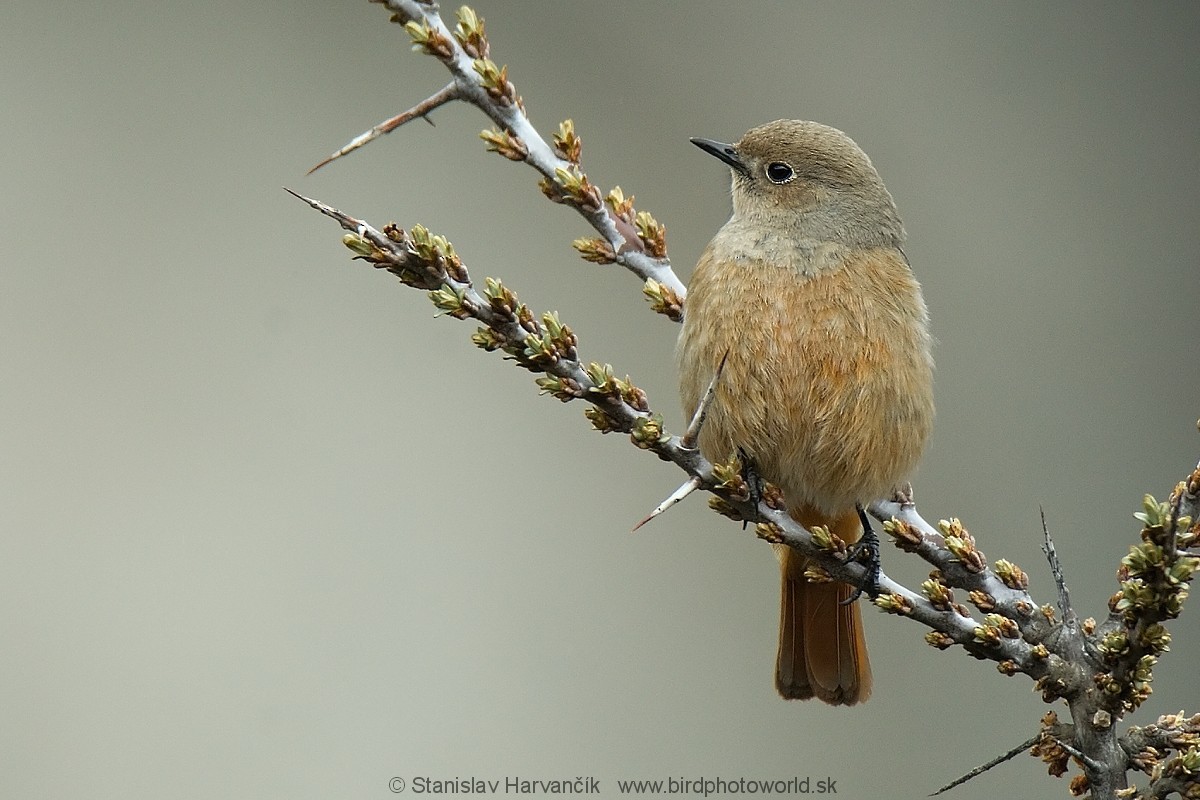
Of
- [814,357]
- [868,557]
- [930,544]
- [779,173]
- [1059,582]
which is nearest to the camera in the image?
[1059,582]

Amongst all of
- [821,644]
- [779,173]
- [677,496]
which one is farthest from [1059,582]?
[779,173]

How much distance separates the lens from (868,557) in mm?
2740

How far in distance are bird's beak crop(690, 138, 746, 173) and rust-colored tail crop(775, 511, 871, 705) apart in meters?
0.97

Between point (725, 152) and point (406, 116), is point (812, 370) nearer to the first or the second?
point (725, 152)

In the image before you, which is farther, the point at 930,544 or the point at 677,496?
the point at 930,544

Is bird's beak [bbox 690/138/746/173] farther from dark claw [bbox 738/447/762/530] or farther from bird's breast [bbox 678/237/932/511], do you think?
dark claw [bbox 738/447/762/530]

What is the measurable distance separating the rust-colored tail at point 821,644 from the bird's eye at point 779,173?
2.96 feet

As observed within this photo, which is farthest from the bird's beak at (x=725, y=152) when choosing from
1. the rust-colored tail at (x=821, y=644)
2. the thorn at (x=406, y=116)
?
the thorn at (x=406, y=116)

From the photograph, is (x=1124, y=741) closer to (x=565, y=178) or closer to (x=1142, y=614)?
(x=1142, y=614)

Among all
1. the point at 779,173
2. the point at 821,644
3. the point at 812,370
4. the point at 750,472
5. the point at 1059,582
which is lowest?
the point at 1059,582

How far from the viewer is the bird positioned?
2867 mm

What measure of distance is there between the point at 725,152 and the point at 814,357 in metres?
0.75

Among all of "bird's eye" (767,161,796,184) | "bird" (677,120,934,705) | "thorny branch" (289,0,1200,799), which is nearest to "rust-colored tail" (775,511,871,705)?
"bird" (677,120,934,705)

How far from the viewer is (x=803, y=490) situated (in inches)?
117
